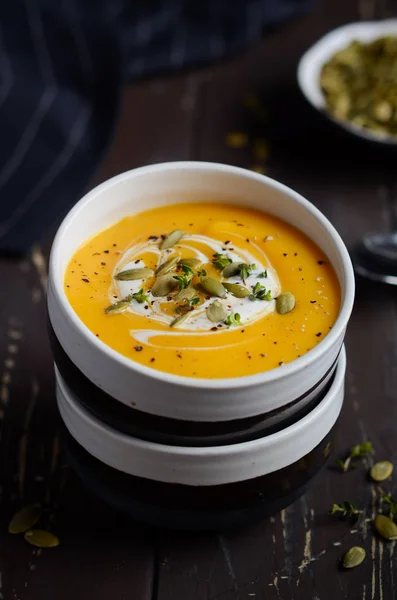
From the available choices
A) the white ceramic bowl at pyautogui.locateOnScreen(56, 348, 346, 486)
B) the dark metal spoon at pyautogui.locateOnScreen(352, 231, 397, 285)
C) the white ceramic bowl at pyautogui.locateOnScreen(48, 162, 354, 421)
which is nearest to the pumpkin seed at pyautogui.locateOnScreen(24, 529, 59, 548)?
the white ceramic bowl at pyautogui.locateOnScreen(56, 348, 346, 486)

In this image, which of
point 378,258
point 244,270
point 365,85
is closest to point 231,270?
point 244,270

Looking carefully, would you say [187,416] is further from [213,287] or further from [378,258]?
[378,258]

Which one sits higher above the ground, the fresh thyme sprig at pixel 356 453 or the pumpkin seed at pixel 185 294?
the pumpkin seed at pixel 185 294

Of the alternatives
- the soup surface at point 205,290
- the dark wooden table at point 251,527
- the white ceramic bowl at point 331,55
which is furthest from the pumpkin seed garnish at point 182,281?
the white ceramic bowl at point 331,55

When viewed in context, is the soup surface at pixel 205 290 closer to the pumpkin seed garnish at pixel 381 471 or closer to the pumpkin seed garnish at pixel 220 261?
the pumpkin seed garnish at pixel 220 261

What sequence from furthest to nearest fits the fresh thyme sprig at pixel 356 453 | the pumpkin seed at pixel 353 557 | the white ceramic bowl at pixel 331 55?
1. the white ceramic bowl at pixel 331 55
2. the fresh thyme sprig at pixel 356 453
3. the pumpkin seed at pixel 353 557

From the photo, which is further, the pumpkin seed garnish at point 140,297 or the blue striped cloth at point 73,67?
the blue striped cloth at point 73,67

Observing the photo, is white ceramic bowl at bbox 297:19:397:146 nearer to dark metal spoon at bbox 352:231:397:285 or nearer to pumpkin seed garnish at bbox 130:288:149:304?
dark metal spoon at bbox 352:231:397:285
